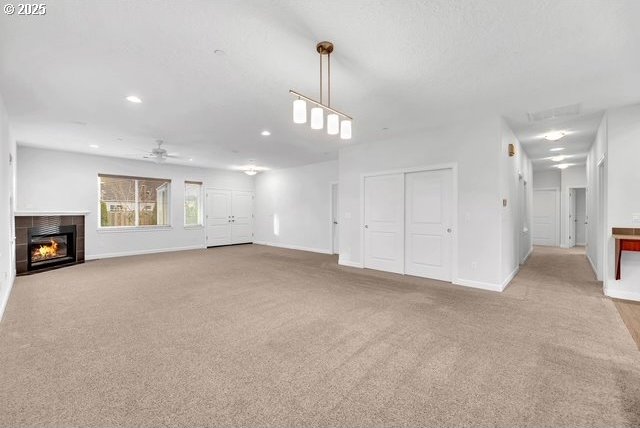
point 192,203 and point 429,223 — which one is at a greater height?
point 192,203

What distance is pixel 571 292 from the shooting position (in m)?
4.43

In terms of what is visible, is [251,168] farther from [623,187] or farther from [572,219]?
[572,219]

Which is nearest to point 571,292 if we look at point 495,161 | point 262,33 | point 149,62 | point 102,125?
point 495,161

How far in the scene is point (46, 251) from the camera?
21.0 feet

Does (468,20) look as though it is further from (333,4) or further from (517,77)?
(517,77)

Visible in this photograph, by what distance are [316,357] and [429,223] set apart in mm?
3668

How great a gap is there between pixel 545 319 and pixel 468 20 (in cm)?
324

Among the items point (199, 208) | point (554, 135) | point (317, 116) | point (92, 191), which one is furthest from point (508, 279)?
point (92, 191)

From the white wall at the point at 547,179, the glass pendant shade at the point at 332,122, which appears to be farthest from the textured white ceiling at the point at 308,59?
the white wall at the point at 547,179

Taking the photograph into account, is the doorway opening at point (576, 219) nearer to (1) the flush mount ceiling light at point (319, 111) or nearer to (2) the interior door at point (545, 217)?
(2) the interior door at point (545, 217)

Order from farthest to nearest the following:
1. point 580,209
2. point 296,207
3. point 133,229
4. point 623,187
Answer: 1. point 580,209
2. point 296,207
3. point 133,229
4. point 623,187

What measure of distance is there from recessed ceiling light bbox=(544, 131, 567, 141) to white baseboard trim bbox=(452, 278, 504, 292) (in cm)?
316

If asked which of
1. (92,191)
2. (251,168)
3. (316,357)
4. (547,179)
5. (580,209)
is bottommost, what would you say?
(316,357)

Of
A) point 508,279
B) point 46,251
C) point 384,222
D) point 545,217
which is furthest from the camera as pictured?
point 545,217
